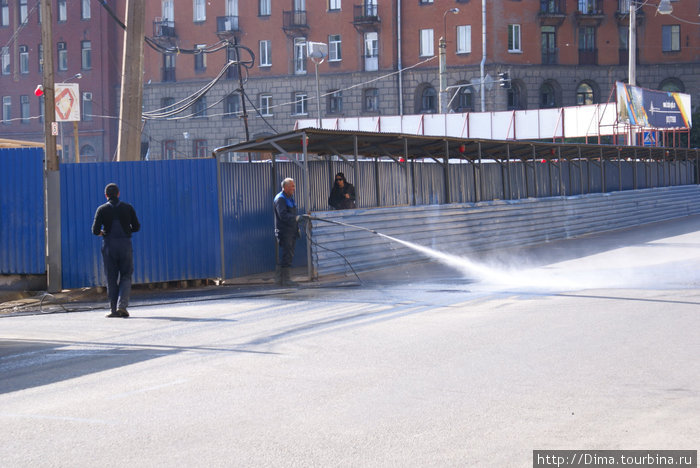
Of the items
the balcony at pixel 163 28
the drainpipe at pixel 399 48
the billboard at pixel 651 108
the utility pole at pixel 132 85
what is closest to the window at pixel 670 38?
the billboard at pixel 651 108

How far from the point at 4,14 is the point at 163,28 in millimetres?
14121

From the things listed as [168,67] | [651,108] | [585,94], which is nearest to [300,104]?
[168,67]

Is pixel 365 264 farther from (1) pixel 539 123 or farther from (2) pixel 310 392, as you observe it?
(1) pixel 539 123

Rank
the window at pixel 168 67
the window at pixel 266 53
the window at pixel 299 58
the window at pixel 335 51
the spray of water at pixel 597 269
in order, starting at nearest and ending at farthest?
the spray of water at pixel 597 269, the window at pixel 335 51, the window at pixel 299 58, the window at pixel 266 53, the window at pixel 168 67

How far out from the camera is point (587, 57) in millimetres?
60406

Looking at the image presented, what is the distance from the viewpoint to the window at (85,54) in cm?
6675

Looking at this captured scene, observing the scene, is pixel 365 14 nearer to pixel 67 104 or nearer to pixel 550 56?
pixel 550 56

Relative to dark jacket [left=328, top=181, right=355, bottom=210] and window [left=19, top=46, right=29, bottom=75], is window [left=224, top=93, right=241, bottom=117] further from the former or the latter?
dark jacket [left=328, top=181, right=355, bottom=210]

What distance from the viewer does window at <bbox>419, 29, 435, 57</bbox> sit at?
59.2 metres

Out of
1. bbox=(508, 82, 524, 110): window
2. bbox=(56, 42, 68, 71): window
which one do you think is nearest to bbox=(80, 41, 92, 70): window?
bbox=(56, 42, 68, 71): window

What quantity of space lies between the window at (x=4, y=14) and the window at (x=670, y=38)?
49.2 meters

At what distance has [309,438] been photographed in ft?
18.4

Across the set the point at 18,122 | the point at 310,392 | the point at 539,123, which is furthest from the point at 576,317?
the point at 18,122

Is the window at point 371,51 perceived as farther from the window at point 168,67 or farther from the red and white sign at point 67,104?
the red and white sign at point 67,104
